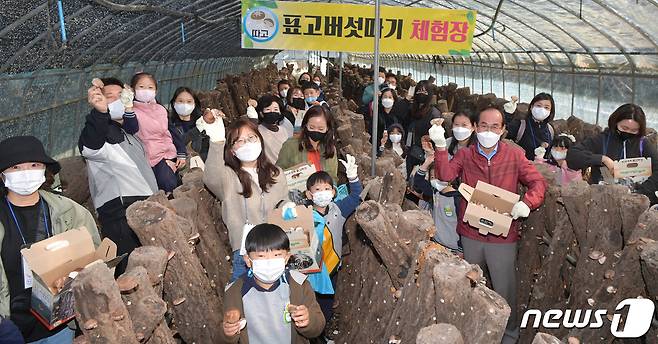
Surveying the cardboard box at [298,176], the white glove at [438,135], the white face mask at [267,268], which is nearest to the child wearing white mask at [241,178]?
the cardboard box at [298,176]

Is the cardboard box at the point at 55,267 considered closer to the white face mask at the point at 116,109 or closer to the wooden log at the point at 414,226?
the white face mask at the point at 116,109

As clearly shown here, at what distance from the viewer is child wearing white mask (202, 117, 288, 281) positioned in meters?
3.56

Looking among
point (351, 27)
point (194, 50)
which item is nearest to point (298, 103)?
point (351, 27)

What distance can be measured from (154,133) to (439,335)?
372cm

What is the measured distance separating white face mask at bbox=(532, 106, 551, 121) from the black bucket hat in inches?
197

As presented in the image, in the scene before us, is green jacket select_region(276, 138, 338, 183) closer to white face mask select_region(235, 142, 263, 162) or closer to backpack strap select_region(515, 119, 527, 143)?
white face mask select_region(235, 142, 263, 162)

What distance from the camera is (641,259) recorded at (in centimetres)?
326

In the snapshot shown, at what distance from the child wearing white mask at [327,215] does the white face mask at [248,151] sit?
1.58 feet

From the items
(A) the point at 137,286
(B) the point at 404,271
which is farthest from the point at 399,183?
(A) the point at 137,286

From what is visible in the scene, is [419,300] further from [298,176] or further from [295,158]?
[295,158]

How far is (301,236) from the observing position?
10.8 feet

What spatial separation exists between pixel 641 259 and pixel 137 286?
9.94 feet

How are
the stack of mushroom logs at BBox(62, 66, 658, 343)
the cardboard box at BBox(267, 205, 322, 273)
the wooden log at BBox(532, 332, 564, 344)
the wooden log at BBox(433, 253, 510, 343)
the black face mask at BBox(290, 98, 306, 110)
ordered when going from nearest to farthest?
the wooden log at BBox(532, 332, 564, 344), the wooden log at BBox(433, 253, 510, 343), the stack of mushroom logs at BBox(62, 66, 658, 343), the cardboard box at BBox(267, 205, 322, 273), the black face mask at BBox(290, 98, 306, 110)

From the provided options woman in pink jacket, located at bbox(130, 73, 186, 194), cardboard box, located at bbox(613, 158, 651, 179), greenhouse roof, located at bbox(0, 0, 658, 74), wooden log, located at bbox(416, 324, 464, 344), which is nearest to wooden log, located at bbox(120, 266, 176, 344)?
wooden log, located at bbox(416, 324, 464, 344)
